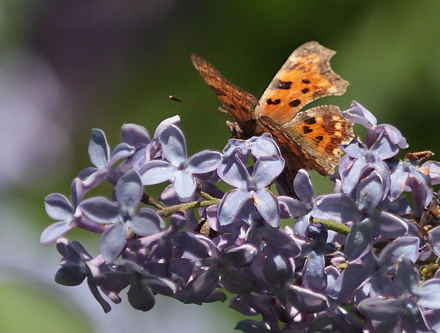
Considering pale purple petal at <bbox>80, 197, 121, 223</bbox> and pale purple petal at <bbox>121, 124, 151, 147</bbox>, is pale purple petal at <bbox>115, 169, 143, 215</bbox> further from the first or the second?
pale purple petal at <bbox>121, 124, 151, 147</bbox>

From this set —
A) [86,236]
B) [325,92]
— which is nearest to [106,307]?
[325,92]

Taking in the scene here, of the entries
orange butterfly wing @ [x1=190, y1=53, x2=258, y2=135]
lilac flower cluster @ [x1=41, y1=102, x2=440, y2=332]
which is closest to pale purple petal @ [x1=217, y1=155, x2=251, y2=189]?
lilac flower cluster @ [x1=41, y1=102, x2=440, y2=332]

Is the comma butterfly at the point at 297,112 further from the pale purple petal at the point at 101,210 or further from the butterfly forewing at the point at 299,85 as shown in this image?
the pale purple petal at the point at 101,210

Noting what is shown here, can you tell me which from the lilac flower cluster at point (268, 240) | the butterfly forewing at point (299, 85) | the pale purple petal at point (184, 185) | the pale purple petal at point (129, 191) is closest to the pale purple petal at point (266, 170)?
the lilac flower cluster at point (268, 240)

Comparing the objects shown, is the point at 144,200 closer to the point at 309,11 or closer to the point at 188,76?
the point at 309,11

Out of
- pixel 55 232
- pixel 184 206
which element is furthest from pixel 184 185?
pixel 55 232
